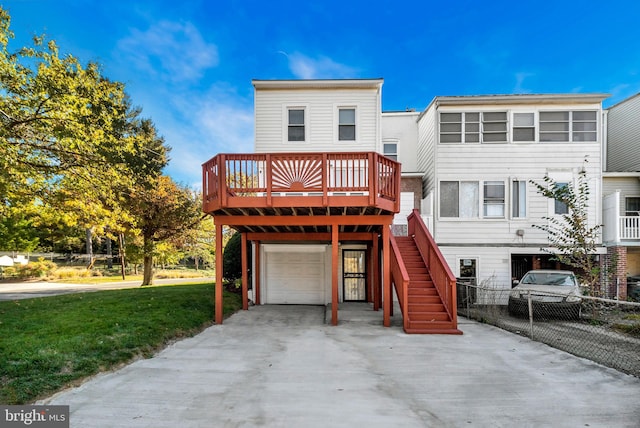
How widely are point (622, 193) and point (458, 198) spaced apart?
6990 millimetres

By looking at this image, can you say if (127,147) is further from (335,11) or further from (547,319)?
(547,319)

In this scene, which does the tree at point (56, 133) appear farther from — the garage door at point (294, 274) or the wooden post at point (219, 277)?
the garage door at point (294, 274)

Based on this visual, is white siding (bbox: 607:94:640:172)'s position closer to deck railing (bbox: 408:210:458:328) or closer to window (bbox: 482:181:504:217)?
window (bbox: 482:181:504:217)

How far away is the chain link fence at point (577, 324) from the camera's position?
5.69 meters

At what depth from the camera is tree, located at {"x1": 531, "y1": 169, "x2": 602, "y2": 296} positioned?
1017 cm

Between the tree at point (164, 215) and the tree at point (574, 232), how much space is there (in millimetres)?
15900

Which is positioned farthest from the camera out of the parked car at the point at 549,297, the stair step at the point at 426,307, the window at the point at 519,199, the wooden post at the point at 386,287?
the window at the point at 519,199

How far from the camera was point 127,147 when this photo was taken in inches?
407

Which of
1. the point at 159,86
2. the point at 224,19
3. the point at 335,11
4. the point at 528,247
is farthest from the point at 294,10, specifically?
the point at 528,247

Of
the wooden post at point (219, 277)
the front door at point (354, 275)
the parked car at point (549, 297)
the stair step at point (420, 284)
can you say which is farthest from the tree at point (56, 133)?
the parked car at point (549, 297)

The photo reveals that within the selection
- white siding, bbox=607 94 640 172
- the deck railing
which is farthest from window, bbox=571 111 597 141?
the deck railing

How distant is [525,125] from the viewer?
1229 cm

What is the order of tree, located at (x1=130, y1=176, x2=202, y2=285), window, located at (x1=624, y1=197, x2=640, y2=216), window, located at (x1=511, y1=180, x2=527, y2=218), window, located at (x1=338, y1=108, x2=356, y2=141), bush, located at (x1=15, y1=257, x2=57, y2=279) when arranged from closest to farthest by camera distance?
window, located at (x1=338, y1=108, x2=356, y2=141)
window, located at (x1=511, y1=180, x2=527, y2=218)
window, located at (x1=624, y1=197, x2=640, y2=216)
tree, located at (x1=130, y1=176, x2=202, y2=285)
bush, located at (x1=15, y1=257, x2=57, y2=279)

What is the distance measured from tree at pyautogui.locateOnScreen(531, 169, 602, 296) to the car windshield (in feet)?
2.29
